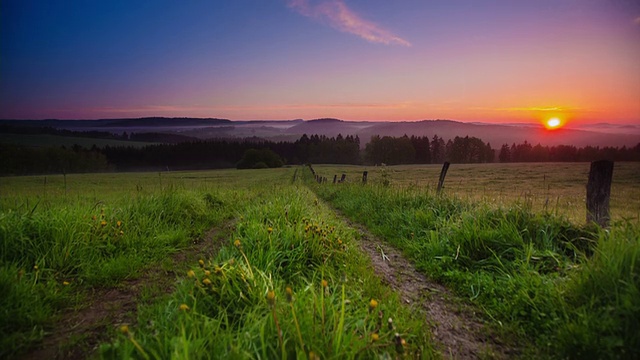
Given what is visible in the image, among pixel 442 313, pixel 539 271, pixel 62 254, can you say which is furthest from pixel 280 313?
pixel 539 271

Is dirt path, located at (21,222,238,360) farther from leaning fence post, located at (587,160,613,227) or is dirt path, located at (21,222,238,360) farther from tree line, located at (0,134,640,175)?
tree line, located at (0,134,640,175)

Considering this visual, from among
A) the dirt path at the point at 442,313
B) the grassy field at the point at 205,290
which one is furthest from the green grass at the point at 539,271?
the grassy field at the point at 205,290

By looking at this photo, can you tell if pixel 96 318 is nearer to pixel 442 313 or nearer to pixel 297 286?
pixel 297 286

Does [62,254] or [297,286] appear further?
[62,254]

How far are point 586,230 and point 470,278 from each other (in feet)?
8.37

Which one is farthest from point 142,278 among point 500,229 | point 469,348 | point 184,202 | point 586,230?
point 586,230

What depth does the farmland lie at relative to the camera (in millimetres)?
2467

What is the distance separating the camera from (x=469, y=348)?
10.1 ft

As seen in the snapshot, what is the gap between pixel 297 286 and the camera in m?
3.65

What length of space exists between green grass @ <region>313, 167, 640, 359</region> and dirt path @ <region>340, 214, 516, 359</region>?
9.6 inches

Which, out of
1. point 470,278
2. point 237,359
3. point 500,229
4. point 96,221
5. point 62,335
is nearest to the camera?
point 237,359

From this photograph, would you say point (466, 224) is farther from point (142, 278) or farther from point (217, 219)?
point (217, 219)

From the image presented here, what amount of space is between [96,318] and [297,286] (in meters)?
2.26

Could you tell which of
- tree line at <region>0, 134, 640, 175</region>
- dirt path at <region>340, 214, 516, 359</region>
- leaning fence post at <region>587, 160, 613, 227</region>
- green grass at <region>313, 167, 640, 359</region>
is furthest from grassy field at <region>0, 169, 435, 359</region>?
tree line at <region>0, 134, 640, 175</region>
